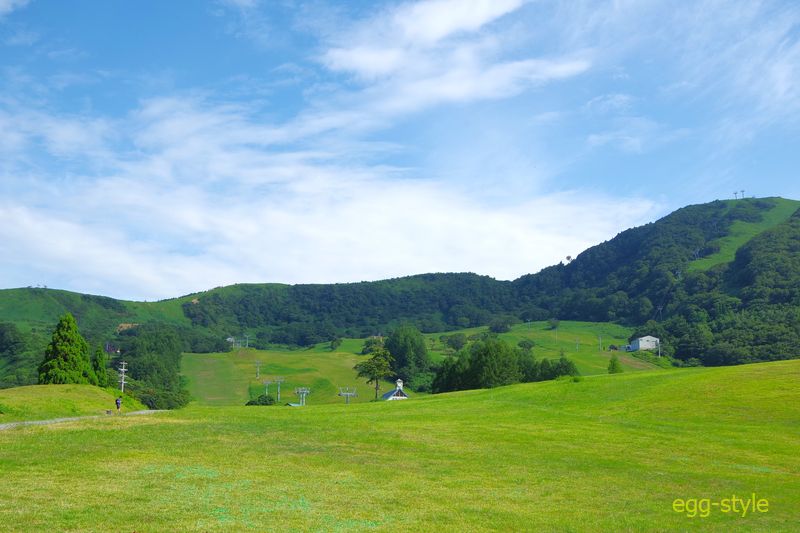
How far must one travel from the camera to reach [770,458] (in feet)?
113

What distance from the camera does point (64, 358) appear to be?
68.3 m

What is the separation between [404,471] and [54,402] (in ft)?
111

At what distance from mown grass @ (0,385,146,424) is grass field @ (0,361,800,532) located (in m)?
7.51

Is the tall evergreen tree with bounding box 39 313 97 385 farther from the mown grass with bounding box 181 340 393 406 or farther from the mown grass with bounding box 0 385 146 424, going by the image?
the mown grass with bounding box 181 340 393 406

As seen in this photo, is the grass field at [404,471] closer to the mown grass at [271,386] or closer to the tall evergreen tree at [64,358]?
the tall evergreen tree at [64,358]

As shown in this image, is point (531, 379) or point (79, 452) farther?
point (531, 379)

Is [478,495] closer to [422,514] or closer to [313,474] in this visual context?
[422,514]

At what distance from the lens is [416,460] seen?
29625 millimetres

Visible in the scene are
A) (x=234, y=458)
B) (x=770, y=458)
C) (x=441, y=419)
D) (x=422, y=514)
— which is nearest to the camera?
(x=422, y=514)

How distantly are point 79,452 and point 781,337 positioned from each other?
190m

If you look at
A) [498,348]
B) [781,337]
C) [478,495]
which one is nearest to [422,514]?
[478,495]

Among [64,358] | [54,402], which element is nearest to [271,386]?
[64,358]

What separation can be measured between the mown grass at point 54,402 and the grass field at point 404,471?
7.51 metres

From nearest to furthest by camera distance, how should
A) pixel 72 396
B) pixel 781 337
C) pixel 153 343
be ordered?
pixel 72 396 → pixel 781 337 → pixel 153 343
